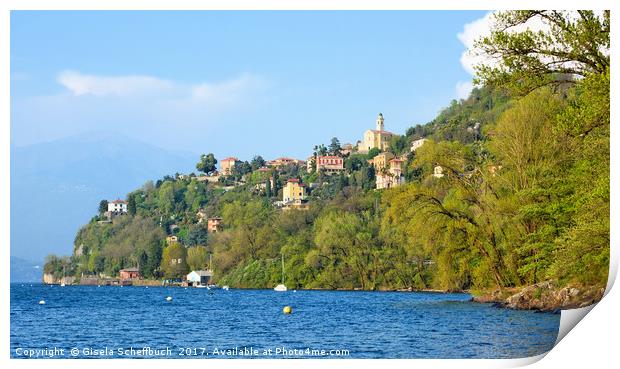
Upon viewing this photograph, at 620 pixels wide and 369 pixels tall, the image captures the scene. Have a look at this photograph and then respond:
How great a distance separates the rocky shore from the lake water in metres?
0.35

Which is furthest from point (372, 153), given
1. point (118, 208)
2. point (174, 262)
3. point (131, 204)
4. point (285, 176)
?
point (118, 208)

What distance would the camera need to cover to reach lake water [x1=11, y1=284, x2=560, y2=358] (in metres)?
14.7

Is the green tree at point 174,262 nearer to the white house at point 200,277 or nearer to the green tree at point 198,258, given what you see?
the green tree at point 198,258

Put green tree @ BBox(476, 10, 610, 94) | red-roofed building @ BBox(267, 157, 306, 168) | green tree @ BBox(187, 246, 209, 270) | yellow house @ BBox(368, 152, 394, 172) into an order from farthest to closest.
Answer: red-roofed building @ BBox(267, 157, 306, 168), yellow house @ BBox(368, 152, 394, 172), green tree @ BBox(187, 246, 209, 270), green tree @ BBox(476, 10, 610, 94)

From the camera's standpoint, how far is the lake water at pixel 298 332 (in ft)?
48.2

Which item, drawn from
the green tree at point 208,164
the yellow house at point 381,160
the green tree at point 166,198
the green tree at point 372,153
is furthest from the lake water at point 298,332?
the green tree at point 372,153

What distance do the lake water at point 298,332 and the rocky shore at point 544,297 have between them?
0.35 metres

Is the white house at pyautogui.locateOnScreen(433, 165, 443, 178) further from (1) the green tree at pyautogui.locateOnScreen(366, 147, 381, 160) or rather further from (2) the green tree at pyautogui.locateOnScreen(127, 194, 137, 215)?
(1) the green tree at pyautogui.locateOnScreen(366, 147, 381, 160)

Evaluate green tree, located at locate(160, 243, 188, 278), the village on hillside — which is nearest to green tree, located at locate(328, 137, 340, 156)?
the village on hillside

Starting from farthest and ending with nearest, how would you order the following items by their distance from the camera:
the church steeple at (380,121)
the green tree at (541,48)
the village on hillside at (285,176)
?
the village on hillside at (285,176)
the church steeple at (380,121)
the green tree at (541,48)

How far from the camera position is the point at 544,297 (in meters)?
19.5

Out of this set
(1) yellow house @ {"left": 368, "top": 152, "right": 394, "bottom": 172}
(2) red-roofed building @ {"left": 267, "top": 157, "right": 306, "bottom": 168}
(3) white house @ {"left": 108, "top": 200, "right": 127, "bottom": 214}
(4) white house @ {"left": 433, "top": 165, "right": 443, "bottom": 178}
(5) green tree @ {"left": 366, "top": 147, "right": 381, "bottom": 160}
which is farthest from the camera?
(2) red-roofed building @ {"left": 267, "top": 157, "right": 306, "bottom": 168}
